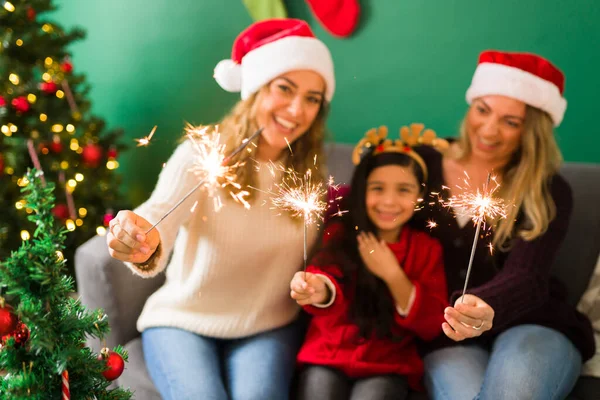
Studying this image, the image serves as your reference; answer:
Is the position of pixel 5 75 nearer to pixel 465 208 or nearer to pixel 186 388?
pixel 186 388

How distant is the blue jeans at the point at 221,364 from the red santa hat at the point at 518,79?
0.55 m

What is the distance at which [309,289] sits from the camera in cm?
74

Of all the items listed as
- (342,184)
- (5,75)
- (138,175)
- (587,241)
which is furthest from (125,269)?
(587,241)

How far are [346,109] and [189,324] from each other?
1.63 feet

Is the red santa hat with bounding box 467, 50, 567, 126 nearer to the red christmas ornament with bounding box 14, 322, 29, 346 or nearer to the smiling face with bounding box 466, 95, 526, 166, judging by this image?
the smiling face with bounding box 466, 95, 526, 166

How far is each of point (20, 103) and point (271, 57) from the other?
906 mm

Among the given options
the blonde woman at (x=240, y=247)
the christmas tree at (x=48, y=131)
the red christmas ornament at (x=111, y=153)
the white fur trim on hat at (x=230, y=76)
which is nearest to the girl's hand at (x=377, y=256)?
the blonde woman at (x=240, y=247)

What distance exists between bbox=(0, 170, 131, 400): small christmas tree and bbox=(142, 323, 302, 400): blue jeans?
0.87ft

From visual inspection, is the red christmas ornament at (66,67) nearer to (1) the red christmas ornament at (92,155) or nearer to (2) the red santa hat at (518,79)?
(1) the red christmas ornament at (92,155)

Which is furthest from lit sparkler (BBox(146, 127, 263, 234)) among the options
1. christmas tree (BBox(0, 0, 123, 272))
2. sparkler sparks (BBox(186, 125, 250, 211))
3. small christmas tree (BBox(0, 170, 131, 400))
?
christmas tree (BBox(0, 0, 123, 272))

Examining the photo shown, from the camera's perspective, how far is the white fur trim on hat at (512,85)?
2.52 feet

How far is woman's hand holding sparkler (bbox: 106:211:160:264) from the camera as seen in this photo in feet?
2.19

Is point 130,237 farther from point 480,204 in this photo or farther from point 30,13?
point 30,13

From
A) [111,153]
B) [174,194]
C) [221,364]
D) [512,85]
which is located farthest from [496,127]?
[111,153]
